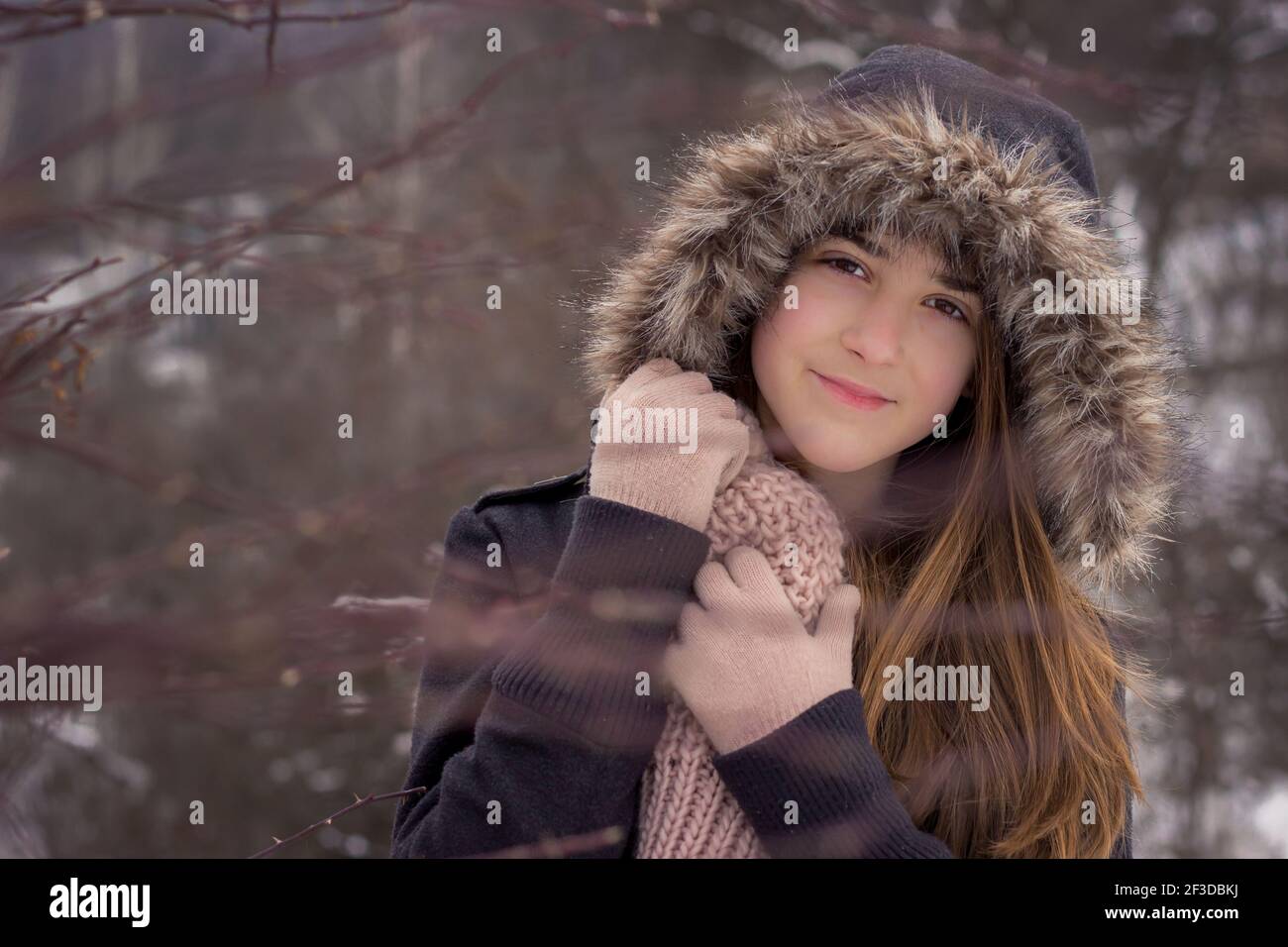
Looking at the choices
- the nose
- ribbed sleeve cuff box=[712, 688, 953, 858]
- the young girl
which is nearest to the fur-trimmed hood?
the young girl

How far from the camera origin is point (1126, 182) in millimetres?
4078

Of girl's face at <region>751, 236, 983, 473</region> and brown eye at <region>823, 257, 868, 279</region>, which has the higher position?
brown eye at <region>823, 257, 868, 279</region>

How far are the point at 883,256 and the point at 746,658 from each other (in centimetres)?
59

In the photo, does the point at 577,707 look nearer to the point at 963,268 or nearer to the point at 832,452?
the point at 832,452

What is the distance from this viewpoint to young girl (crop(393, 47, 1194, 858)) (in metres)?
1.35

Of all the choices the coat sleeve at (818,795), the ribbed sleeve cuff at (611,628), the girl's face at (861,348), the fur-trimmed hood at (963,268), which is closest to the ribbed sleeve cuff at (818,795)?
the coat sleeve at (818,795)

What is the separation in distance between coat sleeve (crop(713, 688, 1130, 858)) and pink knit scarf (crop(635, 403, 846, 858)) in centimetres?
5

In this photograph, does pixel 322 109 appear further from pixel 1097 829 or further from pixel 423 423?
pixel 1097 829

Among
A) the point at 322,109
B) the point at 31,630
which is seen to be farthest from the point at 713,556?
the point at 322,109

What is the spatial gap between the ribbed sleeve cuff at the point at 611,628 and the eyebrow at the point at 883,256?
0.48m

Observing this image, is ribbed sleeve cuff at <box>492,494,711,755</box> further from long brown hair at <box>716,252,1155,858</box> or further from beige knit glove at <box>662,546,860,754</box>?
long brown hair at <box>716,252,1155,858</box>

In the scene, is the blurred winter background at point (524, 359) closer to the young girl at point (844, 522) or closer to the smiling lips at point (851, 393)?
the young girl at point (844, 522)

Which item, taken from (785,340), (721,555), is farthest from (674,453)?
(785,340)

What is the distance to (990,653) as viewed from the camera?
64.6 inches
